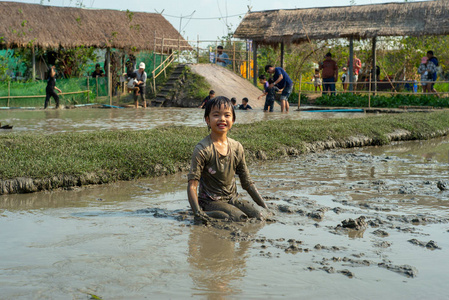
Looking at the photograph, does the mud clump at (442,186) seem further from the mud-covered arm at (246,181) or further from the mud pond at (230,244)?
the mud-covered arm at (246,181)

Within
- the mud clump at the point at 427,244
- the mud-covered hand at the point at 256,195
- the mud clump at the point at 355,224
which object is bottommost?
the mud clump at the point at 427,244

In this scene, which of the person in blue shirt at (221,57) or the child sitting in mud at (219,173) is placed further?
the person in blue shirt at (221,57)

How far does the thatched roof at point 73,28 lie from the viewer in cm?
2178

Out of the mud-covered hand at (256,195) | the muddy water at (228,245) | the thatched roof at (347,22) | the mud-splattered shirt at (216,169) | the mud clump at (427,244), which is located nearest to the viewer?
the muddy water at (228,245)

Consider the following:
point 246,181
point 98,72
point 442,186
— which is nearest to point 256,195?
point 246,181

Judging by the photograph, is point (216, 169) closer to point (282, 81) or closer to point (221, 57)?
point (282, 81)

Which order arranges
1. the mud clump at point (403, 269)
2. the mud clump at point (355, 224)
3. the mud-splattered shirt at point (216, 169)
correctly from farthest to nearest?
the mud-splattered shirt at point (216, 169) → the mud clump at point (355, 224) → the mud clump at point (403, 269)

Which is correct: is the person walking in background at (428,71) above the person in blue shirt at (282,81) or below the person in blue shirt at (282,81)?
above

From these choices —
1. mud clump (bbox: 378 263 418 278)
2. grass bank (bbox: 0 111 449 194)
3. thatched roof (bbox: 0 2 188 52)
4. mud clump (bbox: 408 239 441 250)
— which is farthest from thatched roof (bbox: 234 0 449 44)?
mud clump (bbox: 378 263 418 278)

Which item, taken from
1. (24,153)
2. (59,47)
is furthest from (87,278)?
(59,47)

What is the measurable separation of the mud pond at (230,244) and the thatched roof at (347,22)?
1611 cm

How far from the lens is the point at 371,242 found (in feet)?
12.6

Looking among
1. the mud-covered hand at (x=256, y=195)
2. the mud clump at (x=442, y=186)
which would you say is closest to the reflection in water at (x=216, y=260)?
the mud-covered hand at (x=256, y=195)

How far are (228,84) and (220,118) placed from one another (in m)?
19.0
